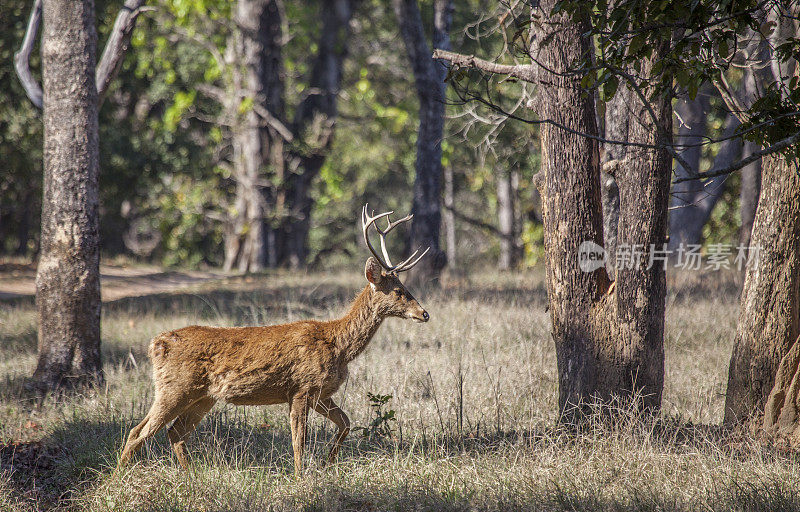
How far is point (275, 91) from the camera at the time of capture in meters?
20.7

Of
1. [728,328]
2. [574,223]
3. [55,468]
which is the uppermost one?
[574,223]

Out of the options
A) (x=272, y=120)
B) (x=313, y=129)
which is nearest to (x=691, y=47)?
(x=272, y=120)

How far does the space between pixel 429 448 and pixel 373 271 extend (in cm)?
147

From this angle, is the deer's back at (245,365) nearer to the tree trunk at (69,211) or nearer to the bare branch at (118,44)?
the tree trunk at (69,211)

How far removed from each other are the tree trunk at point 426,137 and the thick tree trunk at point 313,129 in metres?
7.57

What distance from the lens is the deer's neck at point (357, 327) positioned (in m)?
5.52

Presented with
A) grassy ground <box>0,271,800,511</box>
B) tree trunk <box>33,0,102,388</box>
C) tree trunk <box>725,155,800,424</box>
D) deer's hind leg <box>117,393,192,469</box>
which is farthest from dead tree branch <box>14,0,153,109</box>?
tree trunk <box>725,155,800,424</box>

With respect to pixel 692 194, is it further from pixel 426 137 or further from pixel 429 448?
pixel 429 448

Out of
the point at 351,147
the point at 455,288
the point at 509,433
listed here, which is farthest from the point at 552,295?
the point at 351,147

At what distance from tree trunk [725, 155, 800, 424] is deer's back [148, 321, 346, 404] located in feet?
11.4

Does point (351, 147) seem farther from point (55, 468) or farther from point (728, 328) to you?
point (55, 468)

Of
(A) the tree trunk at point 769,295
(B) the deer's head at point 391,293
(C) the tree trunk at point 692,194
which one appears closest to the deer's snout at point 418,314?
(B) the deer's head at point 391,293

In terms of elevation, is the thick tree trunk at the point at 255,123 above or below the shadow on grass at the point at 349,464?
above

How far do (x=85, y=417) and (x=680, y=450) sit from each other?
17.3ft
